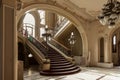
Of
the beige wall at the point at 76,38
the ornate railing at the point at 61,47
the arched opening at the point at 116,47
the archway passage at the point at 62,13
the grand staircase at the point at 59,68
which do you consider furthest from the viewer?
the beige wall at the point at 76,38

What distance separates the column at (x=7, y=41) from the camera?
2715mm

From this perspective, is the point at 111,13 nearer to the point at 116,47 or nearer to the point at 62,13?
the point at 62,13

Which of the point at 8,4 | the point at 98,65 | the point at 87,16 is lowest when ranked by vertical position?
the point at 98,65

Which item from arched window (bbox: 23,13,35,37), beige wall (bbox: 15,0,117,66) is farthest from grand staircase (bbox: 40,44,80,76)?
arched window (bbox: 23,13,35,37)

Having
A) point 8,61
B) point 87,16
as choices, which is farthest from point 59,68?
point 8,61

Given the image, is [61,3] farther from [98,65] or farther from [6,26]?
[6,26]

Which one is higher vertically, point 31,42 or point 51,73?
point 31,42

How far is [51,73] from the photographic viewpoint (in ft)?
28.2

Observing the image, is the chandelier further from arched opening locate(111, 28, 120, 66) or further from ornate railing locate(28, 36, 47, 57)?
arched opening locate(111, 28, 120, 66)

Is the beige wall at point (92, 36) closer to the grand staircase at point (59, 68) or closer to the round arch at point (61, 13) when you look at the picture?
the round arch at point (61, 13)

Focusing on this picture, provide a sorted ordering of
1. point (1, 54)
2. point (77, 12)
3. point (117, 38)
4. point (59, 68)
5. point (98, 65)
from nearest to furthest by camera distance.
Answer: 1. point (1, 54)
2. point (59, 68)
3. point (77, 12)
4. point (98, 65)
5. point (117, 38)

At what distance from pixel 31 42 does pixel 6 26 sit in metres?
9.67

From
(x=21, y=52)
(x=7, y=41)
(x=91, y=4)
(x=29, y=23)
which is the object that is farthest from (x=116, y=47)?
(x=7, y=41)

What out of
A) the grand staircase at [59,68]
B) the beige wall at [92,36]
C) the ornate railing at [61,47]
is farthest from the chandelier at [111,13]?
the ornate railing at [61,47]
